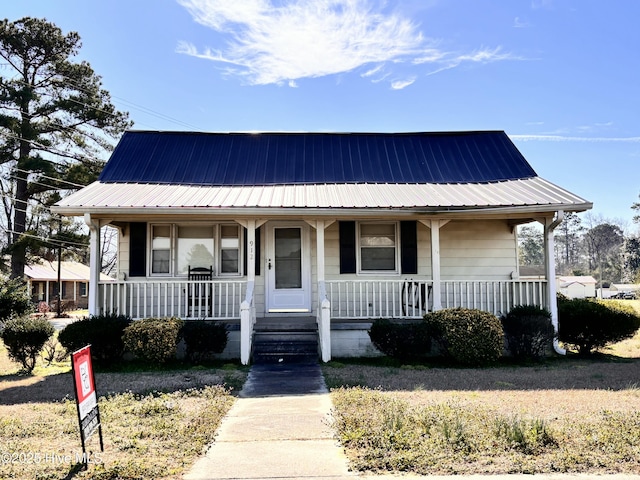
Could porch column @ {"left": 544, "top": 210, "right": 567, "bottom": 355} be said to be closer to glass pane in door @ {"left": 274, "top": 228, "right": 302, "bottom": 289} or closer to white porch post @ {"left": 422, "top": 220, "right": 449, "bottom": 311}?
white porch post @ {"left": 422, "top": 220, "right": 449, "bottom": 311}

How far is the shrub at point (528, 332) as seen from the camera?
9648 mm

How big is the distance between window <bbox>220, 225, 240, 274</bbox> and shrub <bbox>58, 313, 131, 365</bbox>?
2.86 metres

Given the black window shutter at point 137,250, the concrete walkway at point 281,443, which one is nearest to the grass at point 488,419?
Answer: the concrete walkway at point 281,443

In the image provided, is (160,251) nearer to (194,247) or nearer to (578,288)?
(194,247)

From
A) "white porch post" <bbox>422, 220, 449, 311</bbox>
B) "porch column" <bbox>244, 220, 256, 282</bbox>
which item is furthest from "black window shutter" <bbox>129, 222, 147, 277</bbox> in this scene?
"white porch post" <bbox>422, 220, 449, 311</bbox>

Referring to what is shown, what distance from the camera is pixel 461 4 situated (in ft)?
41.9

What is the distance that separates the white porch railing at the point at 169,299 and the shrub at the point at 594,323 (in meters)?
6.97

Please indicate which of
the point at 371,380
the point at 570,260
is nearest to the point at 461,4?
the point at 371,380

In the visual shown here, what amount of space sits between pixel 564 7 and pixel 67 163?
23.6 meters

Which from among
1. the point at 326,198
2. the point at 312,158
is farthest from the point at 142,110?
the point at 326,198

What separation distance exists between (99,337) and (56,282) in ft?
114

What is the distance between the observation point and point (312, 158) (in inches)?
527

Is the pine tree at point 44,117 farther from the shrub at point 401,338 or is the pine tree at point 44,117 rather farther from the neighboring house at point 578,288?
the neighboring house at point 578,288

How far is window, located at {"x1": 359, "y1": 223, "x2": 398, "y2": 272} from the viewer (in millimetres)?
11828
